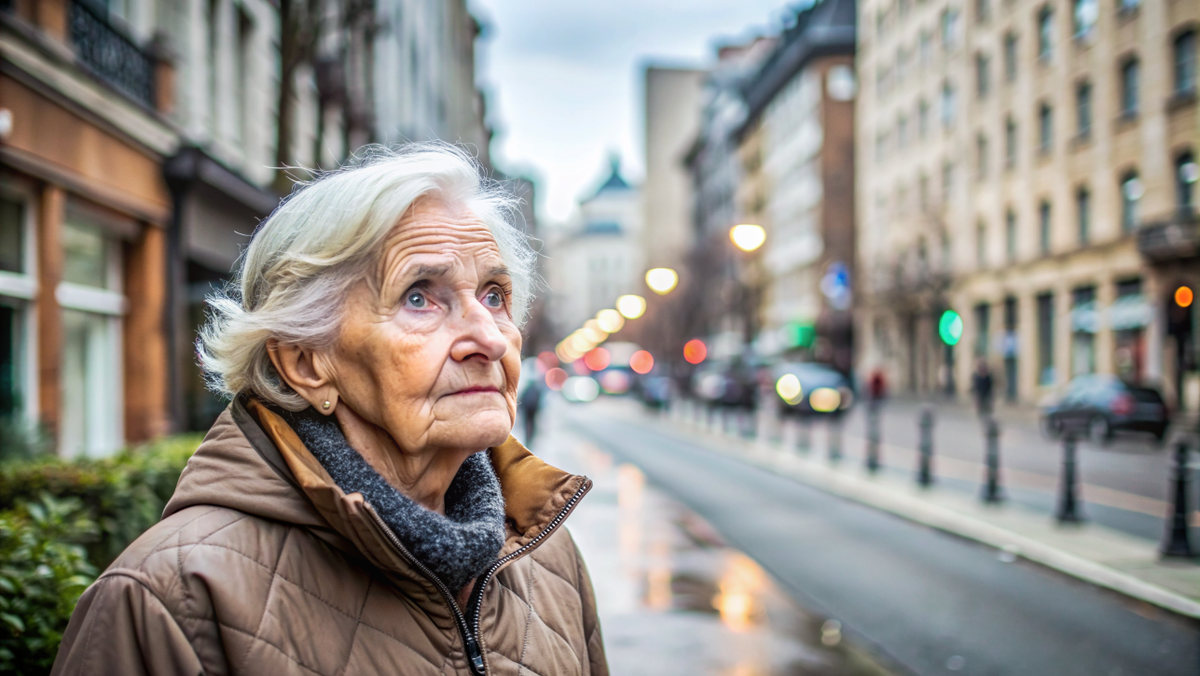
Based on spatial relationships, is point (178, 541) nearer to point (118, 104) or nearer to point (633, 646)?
point (633, 646)

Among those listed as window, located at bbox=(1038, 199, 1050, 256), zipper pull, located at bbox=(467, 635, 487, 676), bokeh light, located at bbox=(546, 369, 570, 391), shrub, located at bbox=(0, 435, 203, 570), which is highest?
window, located at bbox=(1038, 199, 1050, 256)

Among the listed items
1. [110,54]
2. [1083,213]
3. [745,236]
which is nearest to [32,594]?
[110,54]

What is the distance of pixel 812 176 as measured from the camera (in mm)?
60719

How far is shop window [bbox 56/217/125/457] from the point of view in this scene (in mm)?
11031

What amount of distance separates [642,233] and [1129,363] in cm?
11014

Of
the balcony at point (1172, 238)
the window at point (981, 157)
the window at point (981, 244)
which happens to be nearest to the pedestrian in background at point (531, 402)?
the balcony at point (1172, 238)

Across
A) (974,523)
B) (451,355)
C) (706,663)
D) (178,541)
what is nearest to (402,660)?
(178,541)

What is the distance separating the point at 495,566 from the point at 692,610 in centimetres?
594

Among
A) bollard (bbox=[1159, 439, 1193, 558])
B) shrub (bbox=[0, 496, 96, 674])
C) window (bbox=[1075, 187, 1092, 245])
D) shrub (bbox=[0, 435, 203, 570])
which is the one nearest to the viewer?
shrub (bbox=[0, 496, 96, 674])

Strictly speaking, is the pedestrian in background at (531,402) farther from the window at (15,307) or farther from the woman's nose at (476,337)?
the woman's nose at (476,337)

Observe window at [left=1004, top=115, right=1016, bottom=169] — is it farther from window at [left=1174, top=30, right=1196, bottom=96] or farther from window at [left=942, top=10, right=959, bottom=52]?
window at [left=1174, top=30, right=1196, bottom=96]

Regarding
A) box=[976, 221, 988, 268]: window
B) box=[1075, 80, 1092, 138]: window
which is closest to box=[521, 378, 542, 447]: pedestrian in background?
box=[1075, 80, 1092, 138]: window

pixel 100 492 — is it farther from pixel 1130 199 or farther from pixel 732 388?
pixel 1130 199

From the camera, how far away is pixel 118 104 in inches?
438
